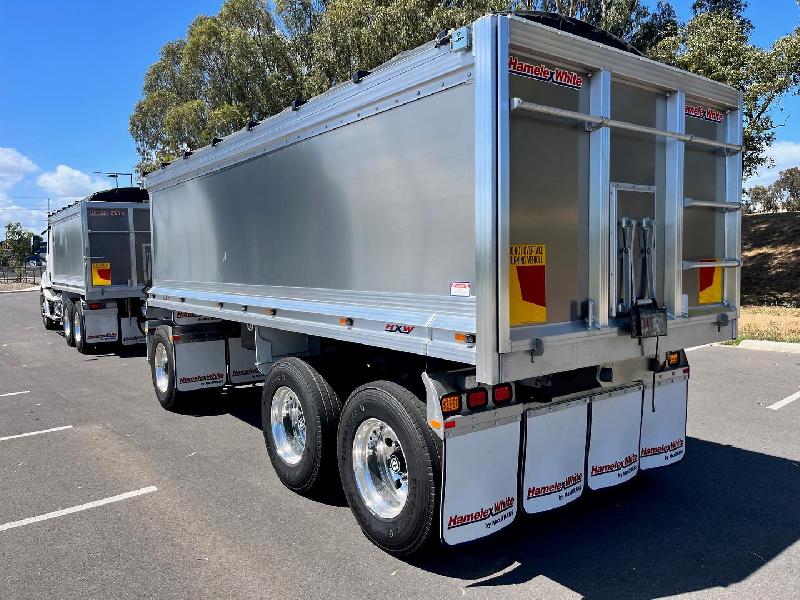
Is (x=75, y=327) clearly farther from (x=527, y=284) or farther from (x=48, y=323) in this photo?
(x=527, y=284)

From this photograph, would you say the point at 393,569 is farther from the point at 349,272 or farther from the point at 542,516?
the point at 349,272

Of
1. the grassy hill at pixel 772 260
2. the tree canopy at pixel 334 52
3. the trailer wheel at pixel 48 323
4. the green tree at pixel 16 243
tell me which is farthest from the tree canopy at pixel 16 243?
the grassy hill at pixel 772 260

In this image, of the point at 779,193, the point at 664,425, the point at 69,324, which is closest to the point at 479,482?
the point at 664,425

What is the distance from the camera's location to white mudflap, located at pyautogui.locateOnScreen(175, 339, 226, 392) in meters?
7.58

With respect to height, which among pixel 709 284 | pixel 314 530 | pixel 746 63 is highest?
pixel 746 63

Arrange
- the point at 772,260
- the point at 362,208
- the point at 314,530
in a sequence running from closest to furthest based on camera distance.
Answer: the point at 362,208
the point at 314,530
the point at 772,260

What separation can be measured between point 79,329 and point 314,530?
10838 mm

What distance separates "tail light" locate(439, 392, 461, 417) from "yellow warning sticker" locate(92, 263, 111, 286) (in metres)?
11.0

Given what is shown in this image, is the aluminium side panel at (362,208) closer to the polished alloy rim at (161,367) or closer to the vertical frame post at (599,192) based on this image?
the vertical frame post at (599,192)

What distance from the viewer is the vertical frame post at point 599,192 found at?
3717 mm

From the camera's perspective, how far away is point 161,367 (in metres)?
8.16

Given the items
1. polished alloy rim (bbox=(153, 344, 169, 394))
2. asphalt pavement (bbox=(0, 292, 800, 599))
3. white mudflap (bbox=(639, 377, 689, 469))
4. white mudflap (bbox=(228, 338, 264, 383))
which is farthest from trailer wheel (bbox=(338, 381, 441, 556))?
polished alloy rim (bbox=(153, 344, 169, 394))

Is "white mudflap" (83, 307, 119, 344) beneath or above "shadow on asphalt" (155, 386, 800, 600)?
above

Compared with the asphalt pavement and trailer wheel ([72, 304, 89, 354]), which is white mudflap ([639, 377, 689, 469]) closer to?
the asphalt pavement
